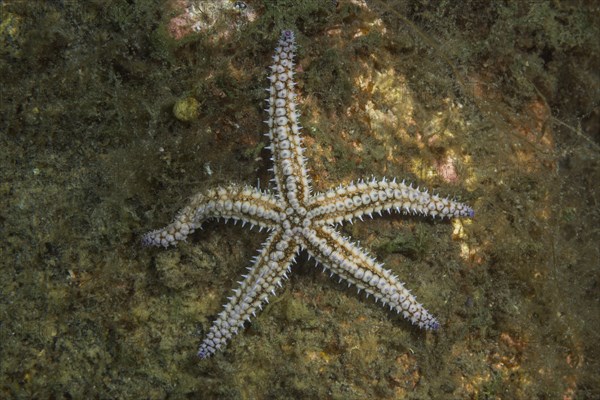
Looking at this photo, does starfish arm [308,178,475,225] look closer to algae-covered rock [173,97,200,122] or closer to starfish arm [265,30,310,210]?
starfish arm [265,30,310,210]

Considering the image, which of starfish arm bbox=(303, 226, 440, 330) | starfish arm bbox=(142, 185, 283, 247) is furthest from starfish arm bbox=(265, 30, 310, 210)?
starfish arm bbox=(303, 226, 440, 330)

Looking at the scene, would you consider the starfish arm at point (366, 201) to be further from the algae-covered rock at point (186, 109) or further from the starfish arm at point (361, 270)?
the algae-covered rock at point (186, 109)

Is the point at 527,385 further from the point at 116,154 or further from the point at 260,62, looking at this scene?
the point at 116,154

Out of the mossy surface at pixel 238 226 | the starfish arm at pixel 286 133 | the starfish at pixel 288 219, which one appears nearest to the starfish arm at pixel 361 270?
the starfish at pixel 288 219

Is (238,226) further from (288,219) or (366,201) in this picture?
(366,201)

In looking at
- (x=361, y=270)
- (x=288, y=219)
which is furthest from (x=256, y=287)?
(x=361, y=270)
